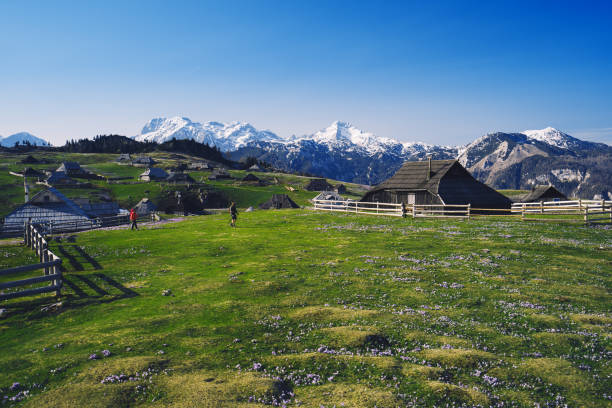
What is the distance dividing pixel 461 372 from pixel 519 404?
1466 millimetres

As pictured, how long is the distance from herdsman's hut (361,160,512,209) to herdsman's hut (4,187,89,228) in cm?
5896

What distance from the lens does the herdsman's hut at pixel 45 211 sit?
63828mm

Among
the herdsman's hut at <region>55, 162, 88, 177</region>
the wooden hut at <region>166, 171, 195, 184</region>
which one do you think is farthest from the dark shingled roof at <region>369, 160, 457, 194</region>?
the herdsman's hut at <region>55, 162, 88, 177</region>

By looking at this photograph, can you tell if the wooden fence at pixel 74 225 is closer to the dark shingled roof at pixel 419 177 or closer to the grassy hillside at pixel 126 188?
the dark shingled roof at pixel 419 177

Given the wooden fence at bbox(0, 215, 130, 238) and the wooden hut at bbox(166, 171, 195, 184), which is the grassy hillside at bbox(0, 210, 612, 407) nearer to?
the wooden fence at bbox(0, 215, 130, 238)

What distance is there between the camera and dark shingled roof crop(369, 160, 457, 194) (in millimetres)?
52188

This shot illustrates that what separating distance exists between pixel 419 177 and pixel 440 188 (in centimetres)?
510

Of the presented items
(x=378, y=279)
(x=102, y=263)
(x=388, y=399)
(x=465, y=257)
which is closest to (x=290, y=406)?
(x=388, y=399)

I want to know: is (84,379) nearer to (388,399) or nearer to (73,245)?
(388,399)

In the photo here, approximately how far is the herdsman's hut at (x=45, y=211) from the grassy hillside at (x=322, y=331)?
54.7m

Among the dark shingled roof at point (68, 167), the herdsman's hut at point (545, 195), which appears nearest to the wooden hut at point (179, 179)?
the dark shingled roof at point (68, 167)

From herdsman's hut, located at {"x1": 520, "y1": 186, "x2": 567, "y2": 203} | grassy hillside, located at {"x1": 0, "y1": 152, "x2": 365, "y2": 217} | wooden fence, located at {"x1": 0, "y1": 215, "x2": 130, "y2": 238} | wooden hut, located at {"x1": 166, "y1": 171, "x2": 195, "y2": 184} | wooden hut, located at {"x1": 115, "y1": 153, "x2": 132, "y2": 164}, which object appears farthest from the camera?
wooden hut, located at {"x1": 115, "y1": 153, "x2": 132, "y2": 164}

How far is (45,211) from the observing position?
6531cm

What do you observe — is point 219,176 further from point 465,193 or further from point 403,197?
point 465,193
